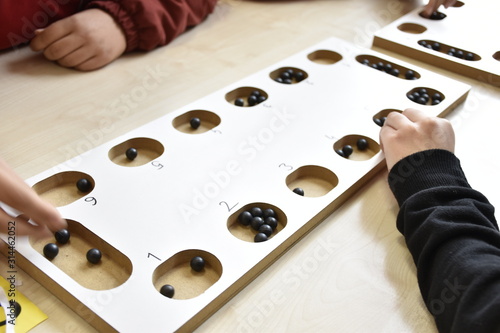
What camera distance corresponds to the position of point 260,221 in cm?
77

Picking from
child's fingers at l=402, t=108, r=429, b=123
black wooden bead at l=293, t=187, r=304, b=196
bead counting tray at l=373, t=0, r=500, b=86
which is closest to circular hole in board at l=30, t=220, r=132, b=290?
black wooden bead at l=293, t=187, r=304, b=196

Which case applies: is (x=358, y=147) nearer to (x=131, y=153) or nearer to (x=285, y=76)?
(x=285, y=76)

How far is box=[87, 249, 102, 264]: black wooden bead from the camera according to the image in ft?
2.31

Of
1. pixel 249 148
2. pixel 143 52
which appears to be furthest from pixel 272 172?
pixel 143 52

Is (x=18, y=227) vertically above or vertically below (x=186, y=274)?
above

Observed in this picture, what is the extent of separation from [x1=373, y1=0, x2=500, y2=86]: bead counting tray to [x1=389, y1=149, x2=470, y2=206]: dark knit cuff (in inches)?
19.1

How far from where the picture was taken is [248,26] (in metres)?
1.40

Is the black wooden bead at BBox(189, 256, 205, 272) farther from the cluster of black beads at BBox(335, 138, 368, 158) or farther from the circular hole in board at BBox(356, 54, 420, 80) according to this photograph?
the circular hole in board at BBox(356, 54, 420, 80)

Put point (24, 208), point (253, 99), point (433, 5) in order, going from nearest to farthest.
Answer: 1. point (24, 208)
2. point (253, 99)
3. point (433, 5)

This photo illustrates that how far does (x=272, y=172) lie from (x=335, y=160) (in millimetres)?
114

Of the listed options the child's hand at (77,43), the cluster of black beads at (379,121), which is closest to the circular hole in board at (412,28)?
the cluster of black beads at (379,121)

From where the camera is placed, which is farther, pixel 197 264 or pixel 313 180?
pixel 313 180

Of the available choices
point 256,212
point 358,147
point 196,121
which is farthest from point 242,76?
point 256,212

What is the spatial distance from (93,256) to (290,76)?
0.63 m
